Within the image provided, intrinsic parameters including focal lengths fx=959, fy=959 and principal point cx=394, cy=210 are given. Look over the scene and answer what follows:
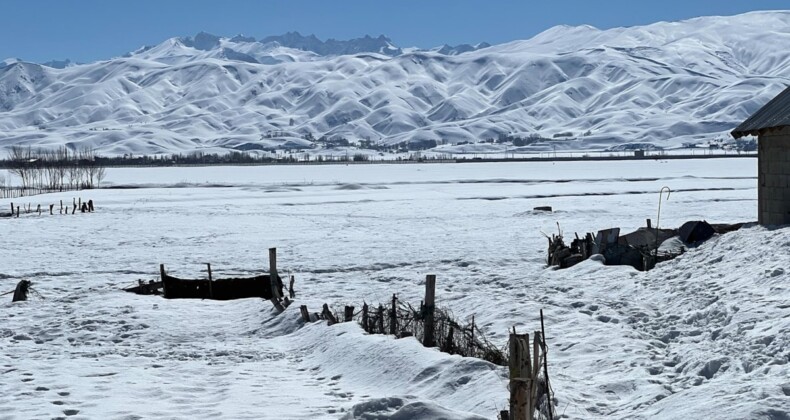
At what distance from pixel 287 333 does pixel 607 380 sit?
6176mm

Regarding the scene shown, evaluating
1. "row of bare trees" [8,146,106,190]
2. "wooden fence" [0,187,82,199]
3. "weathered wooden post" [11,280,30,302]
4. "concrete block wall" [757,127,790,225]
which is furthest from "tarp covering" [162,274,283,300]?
"row of bare trees" [8,146,106,190]

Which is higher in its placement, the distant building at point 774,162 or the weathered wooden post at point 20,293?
the distant building at point 774,162

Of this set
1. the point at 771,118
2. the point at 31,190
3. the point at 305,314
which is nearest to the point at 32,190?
the point at 31,190

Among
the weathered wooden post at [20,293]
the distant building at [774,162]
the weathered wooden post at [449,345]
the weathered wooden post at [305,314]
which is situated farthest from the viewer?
the weathered wooden post at [20,293]

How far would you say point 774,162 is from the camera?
19.0 meters

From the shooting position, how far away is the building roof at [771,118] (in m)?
18.4

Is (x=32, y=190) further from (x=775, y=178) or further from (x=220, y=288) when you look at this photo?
(x=775, y=178)

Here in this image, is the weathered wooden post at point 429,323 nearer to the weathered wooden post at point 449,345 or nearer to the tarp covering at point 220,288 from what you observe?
the weathered wooden post at point 449,345

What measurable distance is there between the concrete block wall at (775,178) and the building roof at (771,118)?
0.24 metres

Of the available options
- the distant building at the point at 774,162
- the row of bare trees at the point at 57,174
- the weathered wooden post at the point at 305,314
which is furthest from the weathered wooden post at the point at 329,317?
the row of bare trees at the point at 57,174

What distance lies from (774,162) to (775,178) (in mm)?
346

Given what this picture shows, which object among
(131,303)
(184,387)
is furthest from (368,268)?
(184,387)

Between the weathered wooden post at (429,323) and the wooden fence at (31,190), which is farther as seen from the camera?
the wooden fence at (31,190)

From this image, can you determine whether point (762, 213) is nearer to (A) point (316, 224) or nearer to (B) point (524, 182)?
(A) point (316, 224)
